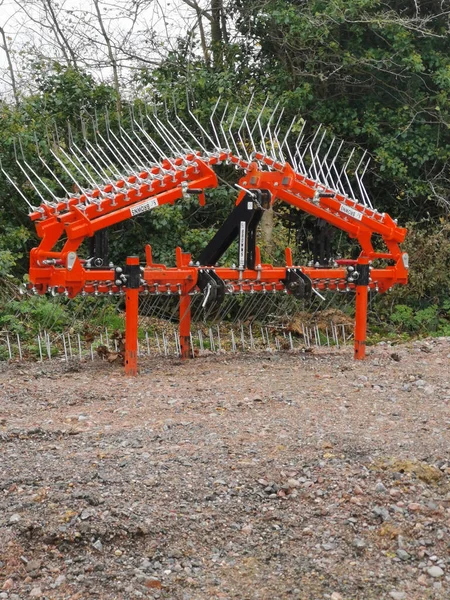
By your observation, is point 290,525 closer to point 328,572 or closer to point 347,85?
point 328,572

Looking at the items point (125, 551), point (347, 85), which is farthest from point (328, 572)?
point (347, 85)

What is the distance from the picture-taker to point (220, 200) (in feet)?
38.1

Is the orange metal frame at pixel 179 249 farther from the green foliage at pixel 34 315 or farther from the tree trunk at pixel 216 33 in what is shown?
the tree trunk at pixel 216 33

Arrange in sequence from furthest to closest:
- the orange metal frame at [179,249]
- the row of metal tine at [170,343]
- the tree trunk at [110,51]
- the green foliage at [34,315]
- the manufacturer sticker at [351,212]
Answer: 1. the tree trunk at [110,51]
2. the green foliage at [34,315]
3. the row of metal tine at [170,343]
4. the manufacturer sticker at [351,212]
5. the orange metal frame at [179,249]

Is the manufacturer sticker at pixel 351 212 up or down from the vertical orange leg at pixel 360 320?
up

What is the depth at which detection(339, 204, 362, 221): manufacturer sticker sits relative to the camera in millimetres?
7617

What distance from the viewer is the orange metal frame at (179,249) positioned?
6.43m

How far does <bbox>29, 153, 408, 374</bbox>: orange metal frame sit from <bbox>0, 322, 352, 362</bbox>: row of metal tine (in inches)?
28.6

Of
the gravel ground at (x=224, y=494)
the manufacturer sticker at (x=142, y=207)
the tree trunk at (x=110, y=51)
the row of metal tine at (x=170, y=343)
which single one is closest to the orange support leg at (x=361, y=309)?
the row of metal tine at (x=170, y=343)

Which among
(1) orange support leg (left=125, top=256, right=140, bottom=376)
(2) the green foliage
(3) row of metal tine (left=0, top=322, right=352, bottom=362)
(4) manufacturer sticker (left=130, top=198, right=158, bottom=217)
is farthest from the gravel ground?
(2) the green foliage

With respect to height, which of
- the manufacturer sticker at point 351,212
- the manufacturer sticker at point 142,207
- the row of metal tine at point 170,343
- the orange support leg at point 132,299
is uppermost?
the manufacturer sticker at point 142,207

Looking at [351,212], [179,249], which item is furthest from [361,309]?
[179,249]

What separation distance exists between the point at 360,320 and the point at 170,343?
7.53 feet

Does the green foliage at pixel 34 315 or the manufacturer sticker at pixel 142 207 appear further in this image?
the green foliage at pixel 34 315
